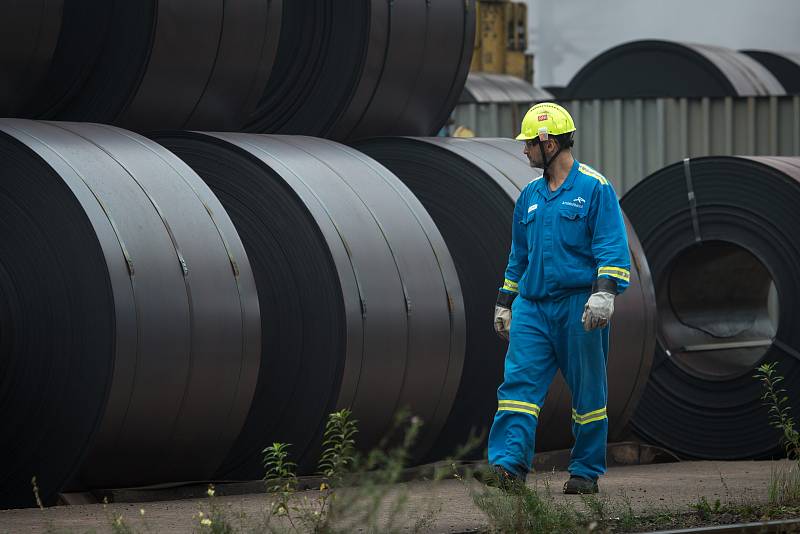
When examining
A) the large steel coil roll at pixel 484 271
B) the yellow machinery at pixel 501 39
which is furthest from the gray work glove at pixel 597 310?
the yellow machinery at pixel 501 39

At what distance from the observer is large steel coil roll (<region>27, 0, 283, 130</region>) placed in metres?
8.14

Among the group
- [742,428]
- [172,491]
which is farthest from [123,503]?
[742,428]

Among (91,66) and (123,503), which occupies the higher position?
(91,66)

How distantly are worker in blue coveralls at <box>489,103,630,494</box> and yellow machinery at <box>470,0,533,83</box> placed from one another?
2076 centimetres

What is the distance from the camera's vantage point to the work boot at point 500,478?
6688mm

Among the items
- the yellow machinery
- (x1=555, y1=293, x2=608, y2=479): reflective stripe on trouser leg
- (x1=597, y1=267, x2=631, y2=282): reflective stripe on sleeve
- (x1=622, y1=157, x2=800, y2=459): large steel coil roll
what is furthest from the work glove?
the yellow machinery

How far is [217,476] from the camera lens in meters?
7.90

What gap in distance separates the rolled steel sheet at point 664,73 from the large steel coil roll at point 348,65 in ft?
37.7

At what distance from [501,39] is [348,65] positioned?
785 inches

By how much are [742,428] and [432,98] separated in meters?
2.97

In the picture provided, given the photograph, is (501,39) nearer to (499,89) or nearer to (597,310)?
(499,89)

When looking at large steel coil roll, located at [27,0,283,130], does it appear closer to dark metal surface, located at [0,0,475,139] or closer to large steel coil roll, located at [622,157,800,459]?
dark metal surface, located at [0,0,475,139]

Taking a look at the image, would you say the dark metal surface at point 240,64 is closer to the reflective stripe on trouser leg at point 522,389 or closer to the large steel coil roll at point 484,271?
the large steel coil roll at point 484,271

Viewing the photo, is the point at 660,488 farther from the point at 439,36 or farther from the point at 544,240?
the point at 439,36
